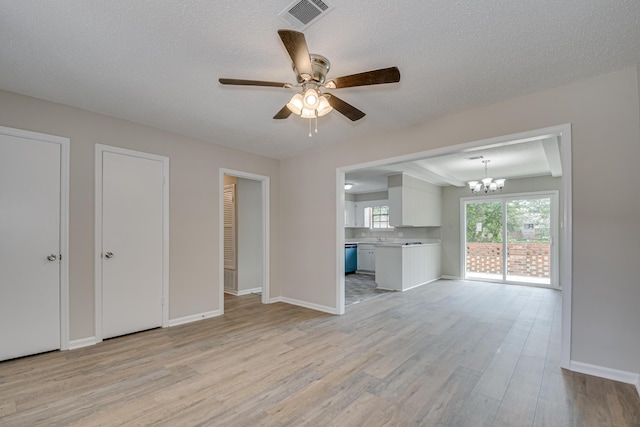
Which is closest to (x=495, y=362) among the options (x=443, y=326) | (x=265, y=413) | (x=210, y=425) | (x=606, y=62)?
(x=443, y=326)

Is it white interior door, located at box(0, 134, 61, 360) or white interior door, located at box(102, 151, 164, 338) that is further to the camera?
white interior door, located at box(102, 151, 164, 338)

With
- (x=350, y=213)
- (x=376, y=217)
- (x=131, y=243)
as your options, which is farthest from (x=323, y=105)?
(x=350, y=213)

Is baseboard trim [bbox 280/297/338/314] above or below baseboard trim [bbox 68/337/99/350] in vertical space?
below

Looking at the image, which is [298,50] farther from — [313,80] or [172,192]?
[172,192]

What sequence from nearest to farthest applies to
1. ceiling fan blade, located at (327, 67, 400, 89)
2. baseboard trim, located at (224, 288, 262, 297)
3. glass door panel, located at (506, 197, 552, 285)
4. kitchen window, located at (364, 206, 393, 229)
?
ceiling fan blade, located at (327, 67, 400, 89), baseboard trim, located at (224, 288, 262, 297), glass door panel, located at (506, 197, 552, 285), kitchen window, located at (364, 206, 393, 229)

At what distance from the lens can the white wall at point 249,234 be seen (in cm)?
574

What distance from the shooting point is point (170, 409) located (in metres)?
2.06

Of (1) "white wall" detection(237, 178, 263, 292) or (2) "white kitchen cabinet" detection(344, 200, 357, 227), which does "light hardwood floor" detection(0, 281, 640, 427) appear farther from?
(2) "white kitchen cabinet" detection(344, 200, 357, 227)

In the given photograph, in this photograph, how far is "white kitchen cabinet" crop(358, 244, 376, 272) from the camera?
845cm

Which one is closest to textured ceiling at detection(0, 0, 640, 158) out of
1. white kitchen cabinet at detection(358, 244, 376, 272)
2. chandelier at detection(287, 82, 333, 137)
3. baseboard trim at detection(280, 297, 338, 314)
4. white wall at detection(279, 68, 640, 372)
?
white wall at detection(279, 68, 640, 372)

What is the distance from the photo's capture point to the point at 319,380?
246cm

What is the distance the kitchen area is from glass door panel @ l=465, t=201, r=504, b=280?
28.9 inches

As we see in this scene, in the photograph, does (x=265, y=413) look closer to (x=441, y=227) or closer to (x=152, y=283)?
(x=152, y=283)

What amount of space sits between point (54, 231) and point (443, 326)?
4.63 meters
